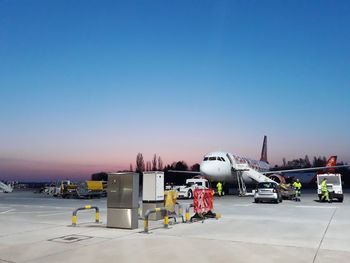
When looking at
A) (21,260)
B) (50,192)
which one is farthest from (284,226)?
(50,192)

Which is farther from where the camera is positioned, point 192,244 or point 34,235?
point 34,235

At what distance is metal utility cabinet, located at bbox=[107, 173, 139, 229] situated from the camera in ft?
40.5

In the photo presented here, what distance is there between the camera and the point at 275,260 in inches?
298

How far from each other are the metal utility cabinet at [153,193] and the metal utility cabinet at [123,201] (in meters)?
2.50

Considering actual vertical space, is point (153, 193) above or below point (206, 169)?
below

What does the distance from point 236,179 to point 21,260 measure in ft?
108

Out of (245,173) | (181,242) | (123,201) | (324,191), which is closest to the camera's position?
(181,242)

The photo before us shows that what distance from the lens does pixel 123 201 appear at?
41.0ft

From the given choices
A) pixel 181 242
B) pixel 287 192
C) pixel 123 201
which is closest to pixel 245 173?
pixel 287 192

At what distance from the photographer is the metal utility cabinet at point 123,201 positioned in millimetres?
12336

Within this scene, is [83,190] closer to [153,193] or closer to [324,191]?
[153,193]

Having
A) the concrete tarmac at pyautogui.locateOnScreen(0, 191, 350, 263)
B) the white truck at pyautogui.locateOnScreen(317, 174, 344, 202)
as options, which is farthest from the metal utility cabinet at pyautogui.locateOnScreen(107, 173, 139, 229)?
the white truck at pyautogui.locateOnScreen(317, 174, 344, 202)

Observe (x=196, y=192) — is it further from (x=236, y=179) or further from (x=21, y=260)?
(x=236, y=179)

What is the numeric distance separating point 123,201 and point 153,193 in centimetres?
283
